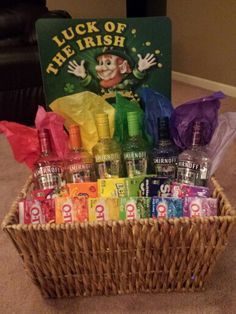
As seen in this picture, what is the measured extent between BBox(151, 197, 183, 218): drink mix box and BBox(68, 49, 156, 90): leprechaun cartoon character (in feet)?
1.10

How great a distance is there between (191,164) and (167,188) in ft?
0.25

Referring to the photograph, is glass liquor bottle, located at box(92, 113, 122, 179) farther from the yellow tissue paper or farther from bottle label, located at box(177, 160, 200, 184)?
bottle label, located at box(177, 160, 200, 184)

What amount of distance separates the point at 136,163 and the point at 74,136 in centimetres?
15

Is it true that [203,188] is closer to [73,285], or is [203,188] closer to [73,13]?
[73,285]

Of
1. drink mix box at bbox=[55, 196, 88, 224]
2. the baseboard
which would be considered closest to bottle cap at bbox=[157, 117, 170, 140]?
drink mix box at bbox=[55, 196, 88, 224]

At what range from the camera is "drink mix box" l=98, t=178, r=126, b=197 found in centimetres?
72

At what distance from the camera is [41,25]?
82cm

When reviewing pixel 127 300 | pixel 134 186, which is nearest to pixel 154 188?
pixel 134 186

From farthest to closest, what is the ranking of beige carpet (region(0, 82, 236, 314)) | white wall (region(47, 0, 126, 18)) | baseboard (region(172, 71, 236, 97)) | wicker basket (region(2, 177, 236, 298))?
1. white wall (region(47, 0, 126, 18))
2. baseboard (region(172, 71, 236, 97))
3. beige carpet (region(0, 82, 236, 314))
4. wicker basket (region(2, 177, 236, 298))

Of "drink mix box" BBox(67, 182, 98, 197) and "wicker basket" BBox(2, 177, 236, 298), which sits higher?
"drink mix box" BBox(67, 182, 98, 197)

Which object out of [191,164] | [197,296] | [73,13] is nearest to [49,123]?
[191,164]

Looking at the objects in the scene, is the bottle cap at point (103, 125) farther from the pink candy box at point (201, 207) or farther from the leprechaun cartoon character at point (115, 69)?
the pink candy box at point (201, 207)

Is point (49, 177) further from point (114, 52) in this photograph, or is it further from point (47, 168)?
point (114, 52)

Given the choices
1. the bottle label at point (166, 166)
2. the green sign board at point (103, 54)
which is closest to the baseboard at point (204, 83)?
the green sign board at point (103, 54)
